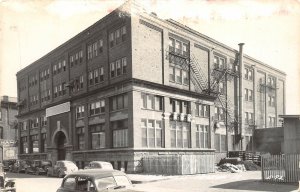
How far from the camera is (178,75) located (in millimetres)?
41469

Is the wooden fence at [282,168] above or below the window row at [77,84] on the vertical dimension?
below

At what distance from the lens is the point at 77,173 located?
40.9 ft

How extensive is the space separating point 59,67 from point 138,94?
1821 cm

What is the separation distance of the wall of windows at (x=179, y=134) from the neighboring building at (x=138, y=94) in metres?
0.10

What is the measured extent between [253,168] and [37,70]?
110ft

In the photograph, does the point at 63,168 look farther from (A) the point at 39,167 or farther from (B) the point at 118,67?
(B) the point at 118,67

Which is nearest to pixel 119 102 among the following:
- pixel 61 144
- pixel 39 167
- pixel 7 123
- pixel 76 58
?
pixel 39 167

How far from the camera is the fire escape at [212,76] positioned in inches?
1636

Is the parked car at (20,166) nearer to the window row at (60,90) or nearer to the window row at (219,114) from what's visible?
the window row at (60,90)

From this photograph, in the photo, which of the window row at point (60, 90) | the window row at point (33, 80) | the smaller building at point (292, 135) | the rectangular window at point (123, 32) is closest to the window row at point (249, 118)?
the window row at point (60, 90)

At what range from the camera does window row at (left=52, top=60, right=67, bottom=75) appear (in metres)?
48.6

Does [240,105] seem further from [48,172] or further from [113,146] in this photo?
[48,172]

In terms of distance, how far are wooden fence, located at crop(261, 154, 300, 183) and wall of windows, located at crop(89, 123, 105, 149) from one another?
19727 millimetres

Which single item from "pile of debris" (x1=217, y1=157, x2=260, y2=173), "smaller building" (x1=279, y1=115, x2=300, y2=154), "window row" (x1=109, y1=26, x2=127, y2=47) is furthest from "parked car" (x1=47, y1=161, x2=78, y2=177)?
"smaller building" (x1=279, y1=115, x2=300, y2=154)
